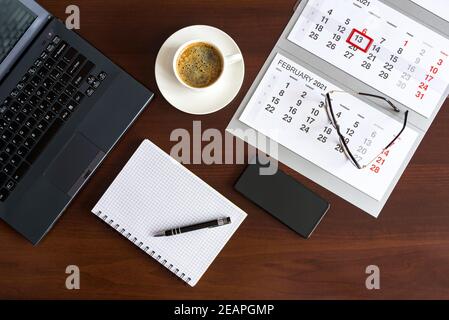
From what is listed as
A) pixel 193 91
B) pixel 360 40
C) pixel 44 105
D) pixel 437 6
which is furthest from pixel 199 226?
pixel 437 6

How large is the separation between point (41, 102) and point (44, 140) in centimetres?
6

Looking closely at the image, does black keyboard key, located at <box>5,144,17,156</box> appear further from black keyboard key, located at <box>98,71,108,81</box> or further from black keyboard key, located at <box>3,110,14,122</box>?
black keyboard key, located at <box>98,71,108,81</box>

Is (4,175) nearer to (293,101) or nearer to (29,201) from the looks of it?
(29,201)

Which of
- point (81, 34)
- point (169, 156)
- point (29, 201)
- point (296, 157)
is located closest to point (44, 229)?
point (29, 201)

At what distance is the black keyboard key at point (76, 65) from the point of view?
0.82 metres

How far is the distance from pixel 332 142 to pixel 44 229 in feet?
1.70

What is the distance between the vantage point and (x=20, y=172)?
81 cm

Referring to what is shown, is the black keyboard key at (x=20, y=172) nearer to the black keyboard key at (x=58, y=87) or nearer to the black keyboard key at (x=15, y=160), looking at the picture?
the black keyboard key at (x=15, y=160)

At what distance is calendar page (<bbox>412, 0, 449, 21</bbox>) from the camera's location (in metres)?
0.86

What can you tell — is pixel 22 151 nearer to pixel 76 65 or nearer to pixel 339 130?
pixel 76 65

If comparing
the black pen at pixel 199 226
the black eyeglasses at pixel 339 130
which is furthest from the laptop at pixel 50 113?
the black eyeglasses at pixel 339 130

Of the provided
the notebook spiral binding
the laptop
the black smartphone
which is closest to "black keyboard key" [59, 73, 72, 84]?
the laptop

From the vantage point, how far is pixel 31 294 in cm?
83

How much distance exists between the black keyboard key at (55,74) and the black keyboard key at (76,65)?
0.06 feet
